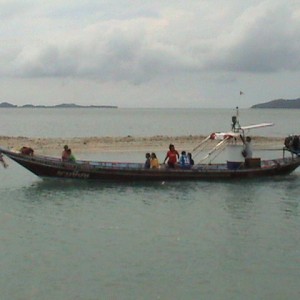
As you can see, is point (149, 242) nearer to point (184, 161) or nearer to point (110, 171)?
point (110, 171)

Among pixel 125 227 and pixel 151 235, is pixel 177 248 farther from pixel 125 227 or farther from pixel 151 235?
pixel 125 227

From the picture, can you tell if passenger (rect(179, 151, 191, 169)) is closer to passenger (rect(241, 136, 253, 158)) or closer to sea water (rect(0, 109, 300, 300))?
sea water (rect(0, 109, 300, 300))

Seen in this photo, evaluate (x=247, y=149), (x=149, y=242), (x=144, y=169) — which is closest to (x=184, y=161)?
(x=144, y=169)

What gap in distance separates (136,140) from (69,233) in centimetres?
3488

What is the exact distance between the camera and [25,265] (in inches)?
608

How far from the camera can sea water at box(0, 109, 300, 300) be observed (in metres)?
13.9

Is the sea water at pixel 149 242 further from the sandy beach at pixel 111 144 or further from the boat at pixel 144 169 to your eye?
the sandy beach at pixel 111 144

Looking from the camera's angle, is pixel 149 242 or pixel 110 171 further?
pixel 110 171

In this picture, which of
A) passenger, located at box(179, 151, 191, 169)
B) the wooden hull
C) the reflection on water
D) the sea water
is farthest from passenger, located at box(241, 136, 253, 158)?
the reflection on water

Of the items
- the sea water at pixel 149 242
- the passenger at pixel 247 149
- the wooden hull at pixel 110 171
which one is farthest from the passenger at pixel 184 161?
the passenger at pixel 247 149

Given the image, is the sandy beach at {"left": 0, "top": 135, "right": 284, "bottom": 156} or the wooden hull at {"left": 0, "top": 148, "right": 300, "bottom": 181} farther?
the sandy beach at {"left": 0, "top": 135, "right": 284, "bottom": 156}

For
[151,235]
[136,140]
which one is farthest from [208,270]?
[136,140]

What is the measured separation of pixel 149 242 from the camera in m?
17.7

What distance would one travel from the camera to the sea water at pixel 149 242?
13883 mm
